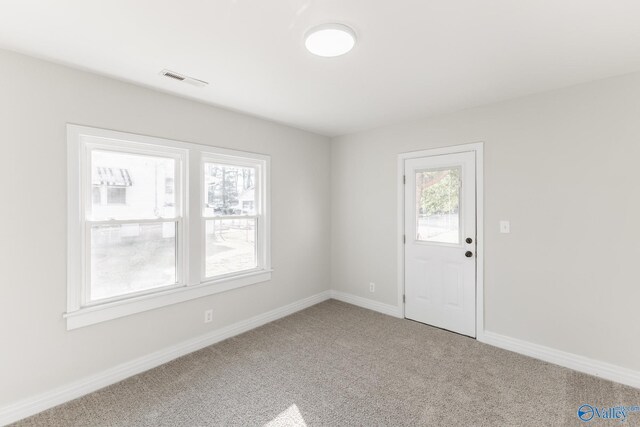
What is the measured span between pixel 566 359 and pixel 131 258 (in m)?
3.93

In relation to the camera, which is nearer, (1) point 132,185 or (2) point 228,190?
(1) point 132,185

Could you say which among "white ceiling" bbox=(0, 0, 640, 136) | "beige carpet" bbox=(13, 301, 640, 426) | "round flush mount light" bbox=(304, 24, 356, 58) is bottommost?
"beige carpet" bbox=(13, 301, 640, 426)

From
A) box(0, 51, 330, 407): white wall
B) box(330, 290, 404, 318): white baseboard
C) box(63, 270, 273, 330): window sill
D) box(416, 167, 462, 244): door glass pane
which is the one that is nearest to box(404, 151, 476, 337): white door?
box(416, 167, 462, 244): door glass pane

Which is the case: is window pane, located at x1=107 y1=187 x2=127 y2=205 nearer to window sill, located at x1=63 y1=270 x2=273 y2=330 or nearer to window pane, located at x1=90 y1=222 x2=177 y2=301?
window pane, located at x1=90 y1=222 x2=177 y2=301

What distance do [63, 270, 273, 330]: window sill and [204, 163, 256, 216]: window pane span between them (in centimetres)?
74

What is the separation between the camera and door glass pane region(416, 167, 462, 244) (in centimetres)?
332

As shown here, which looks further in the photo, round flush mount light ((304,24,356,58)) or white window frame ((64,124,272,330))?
white window frame ((64,124,272,330))

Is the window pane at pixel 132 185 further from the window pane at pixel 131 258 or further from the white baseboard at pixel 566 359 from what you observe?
the white baseboard at pixel 566 359

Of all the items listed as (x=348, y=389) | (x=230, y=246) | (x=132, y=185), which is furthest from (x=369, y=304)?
(x=132, y=185)

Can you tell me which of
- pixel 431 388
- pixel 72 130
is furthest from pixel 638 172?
pixel 72 130

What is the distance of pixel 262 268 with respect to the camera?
3621 millimetres

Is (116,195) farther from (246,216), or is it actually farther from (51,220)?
(246,216)

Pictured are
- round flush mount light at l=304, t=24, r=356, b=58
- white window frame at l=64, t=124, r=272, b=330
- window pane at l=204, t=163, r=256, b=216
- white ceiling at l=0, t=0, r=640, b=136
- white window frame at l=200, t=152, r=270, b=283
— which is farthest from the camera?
window pane at l=204, t=163, r=256, b=216

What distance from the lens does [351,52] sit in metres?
2.00
